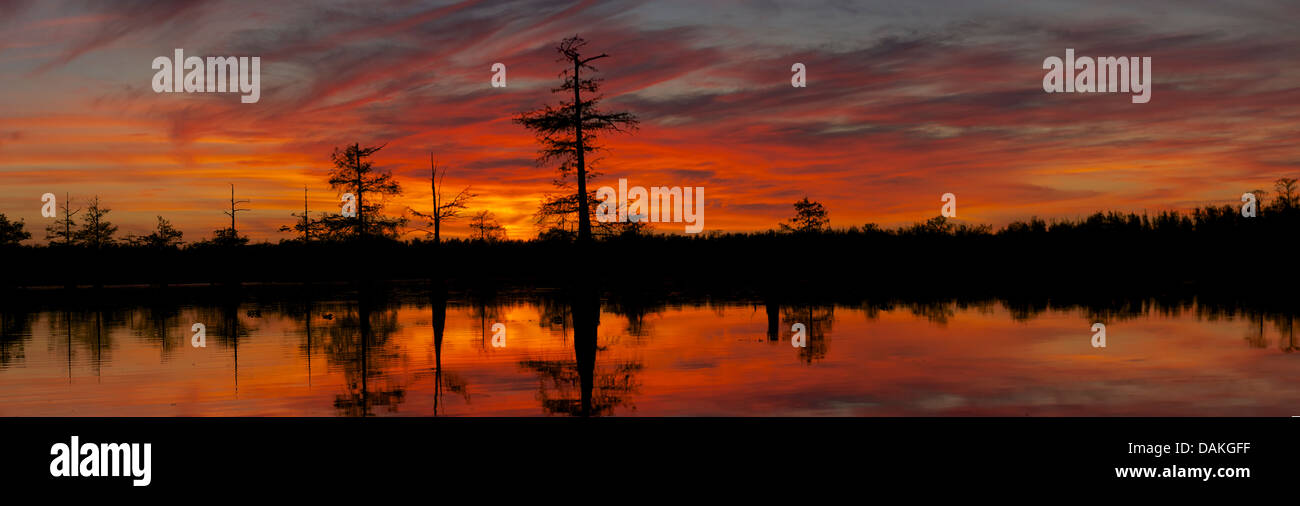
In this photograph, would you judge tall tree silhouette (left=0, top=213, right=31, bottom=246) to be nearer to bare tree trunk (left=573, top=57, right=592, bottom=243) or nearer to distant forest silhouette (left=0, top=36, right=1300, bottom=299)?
distant forest silhouette (left=0, top=36, right=1300, bottom=299)

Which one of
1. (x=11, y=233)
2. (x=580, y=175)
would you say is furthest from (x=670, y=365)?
(x=11, y=233)

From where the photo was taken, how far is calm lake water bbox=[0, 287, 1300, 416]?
41.5 feet

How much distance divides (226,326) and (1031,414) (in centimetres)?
2268

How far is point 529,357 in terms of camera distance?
18.2m

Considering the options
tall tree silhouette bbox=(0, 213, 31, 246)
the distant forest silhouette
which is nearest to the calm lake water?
the distant forest silhouette

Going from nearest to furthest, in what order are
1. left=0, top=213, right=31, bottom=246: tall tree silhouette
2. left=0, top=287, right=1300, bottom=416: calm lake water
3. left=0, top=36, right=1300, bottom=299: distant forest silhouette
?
left=0, top=287, right=1300, bottom=416: calm lake water → left=0, top=36, right=1300, bottom=299: distant forest silhouette → left=0, top=213, right=31, bottom=246: tall tree silhouette

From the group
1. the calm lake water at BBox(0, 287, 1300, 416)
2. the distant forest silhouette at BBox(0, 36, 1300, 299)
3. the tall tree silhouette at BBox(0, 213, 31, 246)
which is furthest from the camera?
the tall tree silhouette at BBox(0, 213, 31, 246)

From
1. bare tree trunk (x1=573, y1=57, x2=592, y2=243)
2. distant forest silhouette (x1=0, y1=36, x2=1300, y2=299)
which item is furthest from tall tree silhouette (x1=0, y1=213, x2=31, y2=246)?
bare tree trunk (x1=573, y1=57, x2=592, y2=243)

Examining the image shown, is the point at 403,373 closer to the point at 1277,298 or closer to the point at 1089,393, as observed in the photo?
the point at 1089,393

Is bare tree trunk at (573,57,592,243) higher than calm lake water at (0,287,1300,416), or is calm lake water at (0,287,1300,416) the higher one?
bare tree trunk at (573,57,592,243)

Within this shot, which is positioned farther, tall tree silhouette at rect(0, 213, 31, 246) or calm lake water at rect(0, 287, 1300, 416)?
tall tree silhouette at rect(0, 213, 31, 246)

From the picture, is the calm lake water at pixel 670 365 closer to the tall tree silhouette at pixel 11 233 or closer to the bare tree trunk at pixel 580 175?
the bare tree trunk at pixel 580 175
